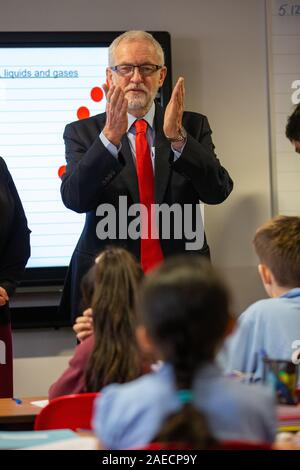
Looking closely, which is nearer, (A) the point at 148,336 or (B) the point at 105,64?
(A) the point at 148,336

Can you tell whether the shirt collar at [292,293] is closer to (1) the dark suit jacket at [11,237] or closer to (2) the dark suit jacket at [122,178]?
(2) the dark suit jacket at [122,178]

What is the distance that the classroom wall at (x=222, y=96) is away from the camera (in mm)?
4152

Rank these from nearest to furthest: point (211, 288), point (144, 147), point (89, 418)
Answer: point (211, 288) → point (89, 418) → point (144, 147)

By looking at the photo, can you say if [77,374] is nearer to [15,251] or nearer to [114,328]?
[114,328]

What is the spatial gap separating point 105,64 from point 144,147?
41.0 inches

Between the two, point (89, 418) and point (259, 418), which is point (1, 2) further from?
point (259, 418)

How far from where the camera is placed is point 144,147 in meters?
3.23

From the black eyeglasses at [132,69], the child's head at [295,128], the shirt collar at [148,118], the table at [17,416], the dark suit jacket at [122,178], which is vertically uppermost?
the black eyeglasses at [132,69]

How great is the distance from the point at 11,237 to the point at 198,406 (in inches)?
86.3

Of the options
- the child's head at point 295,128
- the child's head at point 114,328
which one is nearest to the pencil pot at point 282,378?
the child's head at point 114,328

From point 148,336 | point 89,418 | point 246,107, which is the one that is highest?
point 246,107

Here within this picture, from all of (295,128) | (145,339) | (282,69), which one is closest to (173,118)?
(295,128)

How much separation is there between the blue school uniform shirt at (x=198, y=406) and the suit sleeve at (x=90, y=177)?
67.0 inches
